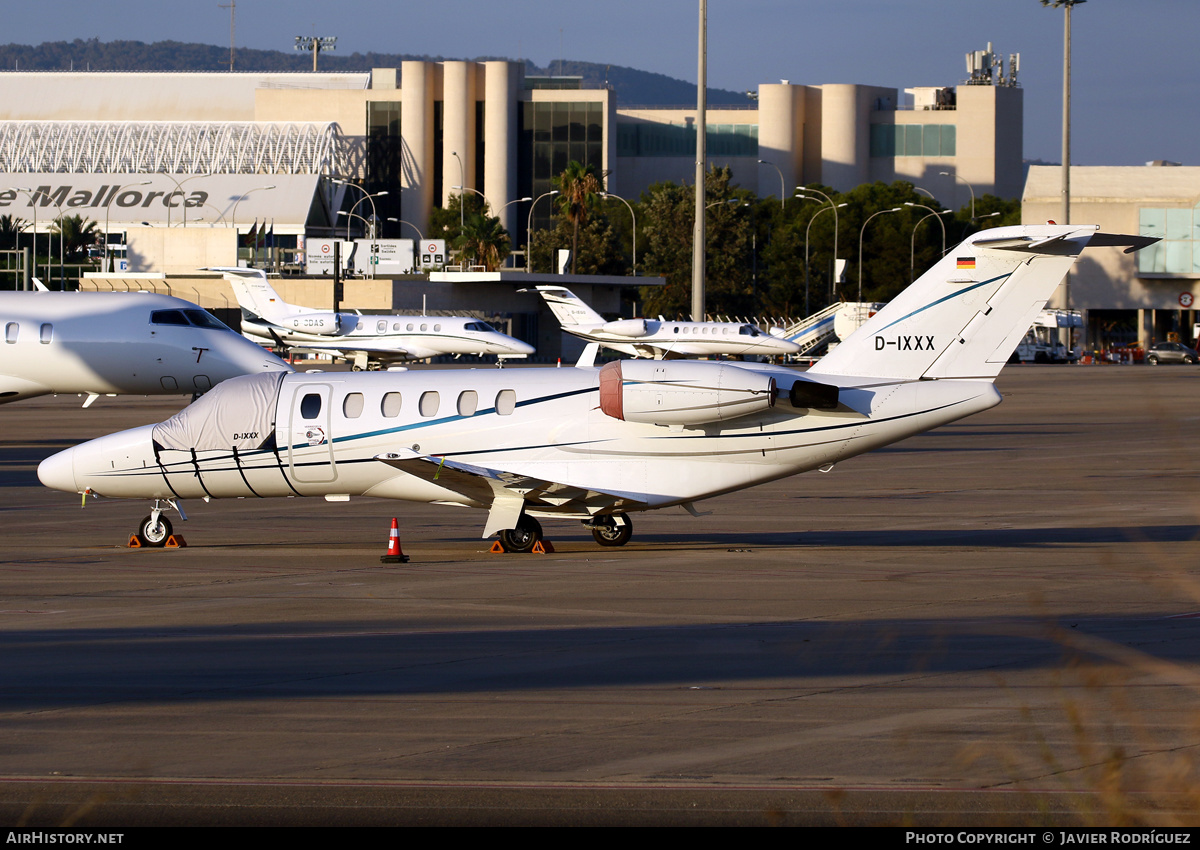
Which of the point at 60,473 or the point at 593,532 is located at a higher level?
the point at 60,473

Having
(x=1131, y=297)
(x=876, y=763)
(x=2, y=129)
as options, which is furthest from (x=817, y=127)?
(x=876, y=763)

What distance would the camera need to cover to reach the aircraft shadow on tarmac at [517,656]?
10.0 metres

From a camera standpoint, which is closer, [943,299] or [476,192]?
[943,299]

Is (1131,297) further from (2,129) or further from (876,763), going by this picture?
(2,129)

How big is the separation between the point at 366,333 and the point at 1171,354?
174ft

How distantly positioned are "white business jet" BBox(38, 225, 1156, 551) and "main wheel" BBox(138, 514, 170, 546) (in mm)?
20

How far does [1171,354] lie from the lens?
294ft

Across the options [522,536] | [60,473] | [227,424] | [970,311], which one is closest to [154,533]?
[60,473]

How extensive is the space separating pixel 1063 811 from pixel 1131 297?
104m

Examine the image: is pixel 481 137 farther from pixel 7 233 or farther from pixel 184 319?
pixel 184 319

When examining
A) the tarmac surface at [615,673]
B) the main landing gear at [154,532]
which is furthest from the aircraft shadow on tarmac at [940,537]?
the main landing gear at [154,532]

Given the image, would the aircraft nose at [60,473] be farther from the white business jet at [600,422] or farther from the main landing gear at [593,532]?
the main landing gear at [593,532]

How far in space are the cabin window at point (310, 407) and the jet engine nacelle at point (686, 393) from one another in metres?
3.98

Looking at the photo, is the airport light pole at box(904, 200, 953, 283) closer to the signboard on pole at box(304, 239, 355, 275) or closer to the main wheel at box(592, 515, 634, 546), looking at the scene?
the signboard on pole at box(304, 239, 355, 275)
